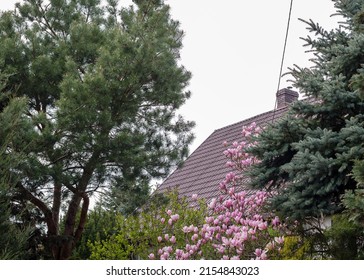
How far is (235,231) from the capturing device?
6715mm

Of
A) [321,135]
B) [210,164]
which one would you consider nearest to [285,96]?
[210,164]

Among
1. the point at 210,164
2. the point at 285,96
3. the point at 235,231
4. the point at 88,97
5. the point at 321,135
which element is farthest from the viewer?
the point at 285,96

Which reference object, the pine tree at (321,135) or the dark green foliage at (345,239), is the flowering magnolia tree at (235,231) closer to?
the pine tree at (321,135)

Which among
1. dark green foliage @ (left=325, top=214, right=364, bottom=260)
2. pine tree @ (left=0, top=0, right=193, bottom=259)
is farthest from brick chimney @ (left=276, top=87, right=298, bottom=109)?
dark green foliage @ (left=325, top=214, right=364, bottom=260)

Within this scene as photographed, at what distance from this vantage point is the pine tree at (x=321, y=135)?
5.66 meters

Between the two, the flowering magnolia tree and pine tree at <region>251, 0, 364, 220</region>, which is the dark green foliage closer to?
pine tree at <region>251, 0, 364, 220</region>

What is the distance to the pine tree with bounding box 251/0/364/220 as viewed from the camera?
566 cm

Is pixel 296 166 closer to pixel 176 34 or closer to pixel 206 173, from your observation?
pixel 176 34

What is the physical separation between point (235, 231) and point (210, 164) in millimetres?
7090

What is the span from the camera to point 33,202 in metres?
10.5

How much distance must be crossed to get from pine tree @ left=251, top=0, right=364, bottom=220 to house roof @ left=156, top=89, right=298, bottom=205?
18.1ft

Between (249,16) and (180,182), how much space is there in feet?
22.7

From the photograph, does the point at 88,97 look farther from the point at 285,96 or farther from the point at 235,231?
the point at 285,96

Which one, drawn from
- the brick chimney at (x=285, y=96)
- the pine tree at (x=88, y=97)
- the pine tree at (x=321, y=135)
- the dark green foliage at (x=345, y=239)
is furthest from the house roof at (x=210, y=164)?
the dark green foliage at (x=345, y=239)
